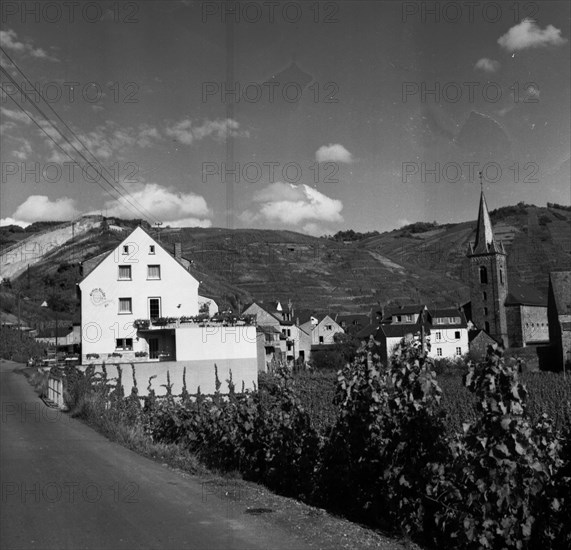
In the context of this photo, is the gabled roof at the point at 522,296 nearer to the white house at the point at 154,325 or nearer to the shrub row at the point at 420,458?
the white house at the point at 154,325

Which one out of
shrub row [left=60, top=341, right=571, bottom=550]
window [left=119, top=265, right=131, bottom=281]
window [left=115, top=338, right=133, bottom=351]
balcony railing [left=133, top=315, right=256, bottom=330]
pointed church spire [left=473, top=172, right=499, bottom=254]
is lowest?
shrub row [left=60, top=341, right=571, bottom=550]

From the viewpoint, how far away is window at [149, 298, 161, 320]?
42.8 meters

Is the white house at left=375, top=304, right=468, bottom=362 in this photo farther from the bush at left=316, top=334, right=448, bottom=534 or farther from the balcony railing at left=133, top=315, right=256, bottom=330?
the bush at left=316, top=334, right=448, bottom=534

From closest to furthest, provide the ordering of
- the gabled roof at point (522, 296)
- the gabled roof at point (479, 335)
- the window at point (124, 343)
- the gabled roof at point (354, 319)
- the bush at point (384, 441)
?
the bush at point (384, 441) → the window at point (124, 343) → the gabled roof at point (479, 335) → the gabled roof at point (522, 296) → the gabled roof at point (354, 319)

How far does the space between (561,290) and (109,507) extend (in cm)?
9539

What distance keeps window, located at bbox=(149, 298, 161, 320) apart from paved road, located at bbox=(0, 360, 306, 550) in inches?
1093

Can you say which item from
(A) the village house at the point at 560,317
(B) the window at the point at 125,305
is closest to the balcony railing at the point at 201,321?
(B) the window at the point at 125,305

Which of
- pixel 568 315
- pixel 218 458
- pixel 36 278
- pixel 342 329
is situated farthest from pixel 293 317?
pixel 218 458

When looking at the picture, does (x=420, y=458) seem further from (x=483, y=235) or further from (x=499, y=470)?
(x=483, y=235)

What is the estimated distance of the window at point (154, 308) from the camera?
42.8 m

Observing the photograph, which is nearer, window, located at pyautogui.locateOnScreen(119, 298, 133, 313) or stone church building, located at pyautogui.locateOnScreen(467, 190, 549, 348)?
window, located at pyautogui.locateOnScreen(119, 298, 133, 313)

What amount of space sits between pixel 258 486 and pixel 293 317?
305 ft

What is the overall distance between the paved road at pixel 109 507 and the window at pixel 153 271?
2845cm

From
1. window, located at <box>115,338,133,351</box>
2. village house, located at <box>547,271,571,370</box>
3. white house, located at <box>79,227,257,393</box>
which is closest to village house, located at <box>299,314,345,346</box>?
village house, located at <box>547,271,571,370</box>
